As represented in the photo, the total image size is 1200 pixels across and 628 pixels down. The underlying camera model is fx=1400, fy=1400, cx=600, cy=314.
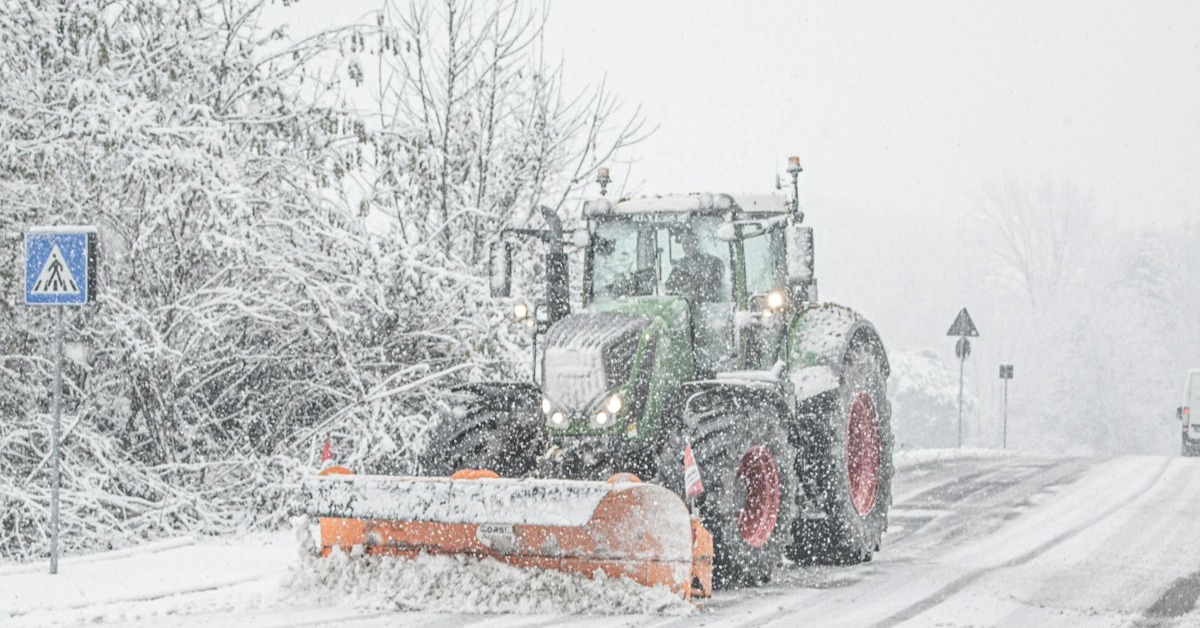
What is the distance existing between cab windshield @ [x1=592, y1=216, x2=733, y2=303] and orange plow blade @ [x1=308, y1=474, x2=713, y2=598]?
87.6 inches

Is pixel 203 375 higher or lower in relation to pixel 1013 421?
higher

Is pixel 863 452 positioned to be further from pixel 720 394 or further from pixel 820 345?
pixel 720 394

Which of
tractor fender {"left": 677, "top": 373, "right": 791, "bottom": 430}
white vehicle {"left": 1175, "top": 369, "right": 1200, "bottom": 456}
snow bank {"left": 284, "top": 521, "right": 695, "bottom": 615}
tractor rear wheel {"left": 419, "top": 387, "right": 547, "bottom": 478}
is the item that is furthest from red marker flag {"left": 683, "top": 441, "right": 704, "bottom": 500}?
white vehicle {"left": 1175, "top": 369, "right": 1200, "bottom": 456}

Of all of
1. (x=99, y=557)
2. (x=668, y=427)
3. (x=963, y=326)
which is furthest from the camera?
(x=963, y=326)

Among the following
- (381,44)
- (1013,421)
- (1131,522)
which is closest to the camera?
(381,44)

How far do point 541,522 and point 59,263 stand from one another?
3.74m

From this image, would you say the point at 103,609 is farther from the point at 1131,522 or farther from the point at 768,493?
the point at 1131,522

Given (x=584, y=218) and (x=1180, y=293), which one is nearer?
(x=584, y=218)

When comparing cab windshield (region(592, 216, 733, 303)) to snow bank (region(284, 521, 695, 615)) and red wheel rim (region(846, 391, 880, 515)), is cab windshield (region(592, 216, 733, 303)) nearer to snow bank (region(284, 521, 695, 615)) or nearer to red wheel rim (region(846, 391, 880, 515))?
red wheel rim (region(846, 391, 880, 515))

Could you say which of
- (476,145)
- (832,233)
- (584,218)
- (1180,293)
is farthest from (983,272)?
(584,218)

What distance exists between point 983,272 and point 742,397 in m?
68.5

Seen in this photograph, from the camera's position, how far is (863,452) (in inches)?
418

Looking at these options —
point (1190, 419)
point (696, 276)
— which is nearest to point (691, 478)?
point (696, 276)

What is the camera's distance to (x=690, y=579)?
24.1 feet
